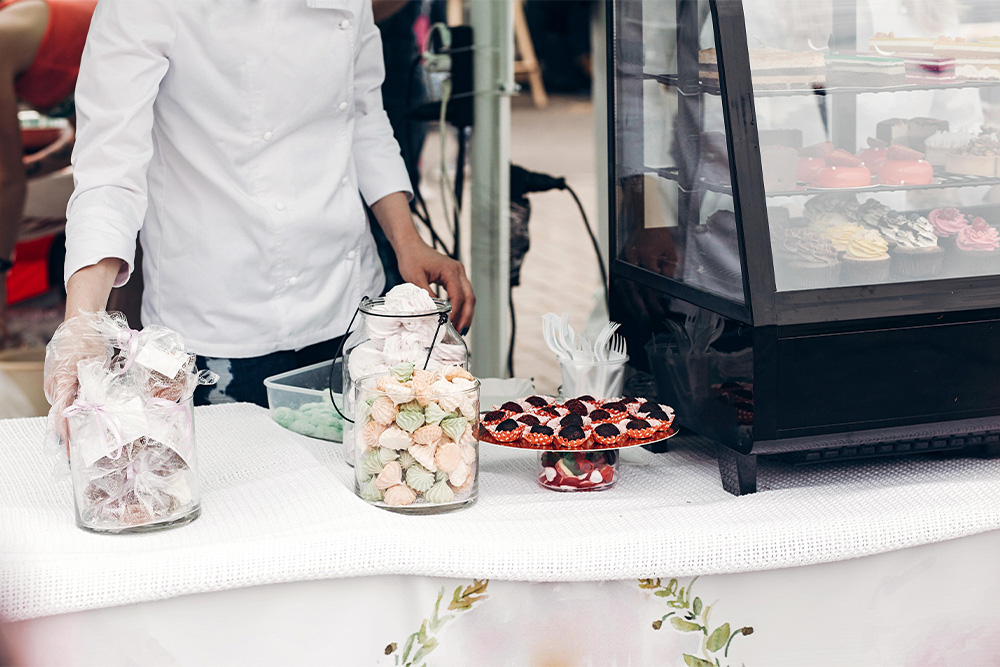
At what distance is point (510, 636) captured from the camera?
1215mm

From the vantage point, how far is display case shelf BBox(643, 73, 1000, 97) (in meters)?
1.40

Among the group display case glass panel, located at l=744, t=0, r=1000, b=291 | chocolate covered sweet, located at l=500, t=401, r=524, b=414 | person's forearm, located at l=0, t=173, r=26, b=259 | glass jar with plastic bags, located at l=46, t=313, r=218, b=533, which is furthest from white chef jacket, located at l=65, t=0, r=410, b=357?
person's forearm, located at l=0, t=173, r=26, b=259

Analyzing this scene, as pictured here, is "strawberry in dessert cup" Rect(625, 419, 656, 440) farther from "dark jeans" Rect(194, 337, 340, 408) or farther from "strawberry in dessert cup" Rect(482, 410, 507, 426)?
"dark jeans" Rect(194, 337, 340, 408)

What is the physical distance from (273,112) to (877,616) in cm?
115

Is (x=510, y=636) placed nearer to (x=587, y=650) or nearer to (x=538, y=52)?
(x=587, y=650)

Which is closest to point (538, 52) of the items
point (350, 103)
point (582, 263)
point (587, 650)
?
point (582, 263)

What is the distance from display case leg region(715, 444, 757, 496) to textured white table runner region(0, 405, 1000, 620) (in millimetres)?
24

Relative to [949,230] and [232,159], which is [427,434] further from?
[949,230]

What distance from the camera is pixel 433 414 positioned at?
4.00 ft

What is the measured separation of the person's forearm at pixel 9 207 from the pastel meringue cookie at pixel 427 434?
2.24 m

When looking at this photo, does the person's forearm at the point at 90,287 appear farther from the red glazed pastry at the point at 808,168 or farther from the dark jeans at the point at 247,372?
the red glazed pastry at the point at 808,168

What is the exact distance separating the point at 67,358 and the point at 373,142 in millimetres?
786

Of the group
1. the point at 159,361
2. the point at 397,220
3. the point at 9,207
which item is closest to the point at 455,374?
the point at 159,361

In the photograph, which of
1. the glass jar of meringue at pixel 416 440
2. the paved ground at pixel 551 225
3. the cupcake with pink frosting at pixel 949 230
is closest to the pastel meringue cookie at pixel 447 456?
the glass jar of meringue at pixel 416 440
